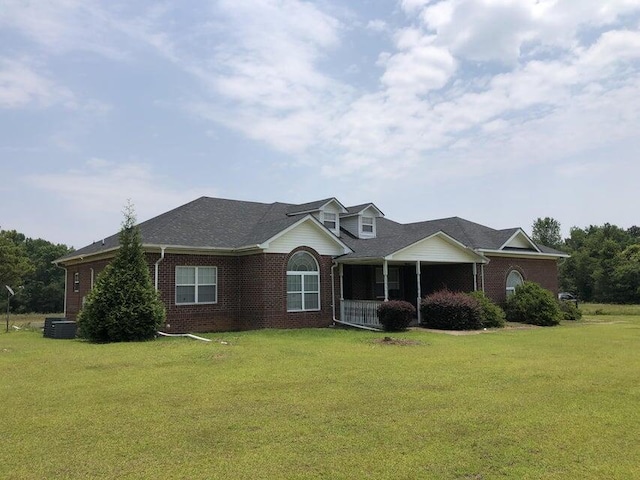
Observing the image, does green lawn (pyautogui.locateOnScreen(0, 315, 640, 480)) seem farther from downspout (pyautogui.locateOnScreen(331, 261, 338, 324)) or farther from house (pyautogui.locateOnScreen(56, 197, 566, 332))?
downspout (pyautogui.locateOnScreen(331, 261, 338, 324))

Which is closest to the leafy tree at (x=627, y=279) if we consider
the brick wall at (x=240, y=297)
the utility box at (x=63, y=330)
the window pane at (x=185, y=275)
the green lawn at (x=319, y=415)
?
the brick wall at (x=240, y=297)

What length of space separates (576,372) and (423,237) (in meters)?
11.9

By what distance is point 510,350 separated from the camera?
13758 millimetres

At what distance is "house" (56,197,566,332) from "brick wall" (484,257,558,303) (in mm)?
93

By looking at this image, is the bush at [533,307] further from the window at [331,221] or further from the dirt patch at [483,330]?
the window at [331,221]

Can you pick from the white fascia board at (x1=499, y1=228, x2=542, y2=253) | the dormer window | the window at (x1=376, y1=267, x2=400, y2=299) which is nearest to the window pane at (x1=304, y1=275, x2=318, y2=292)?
the window at (x1=376, y1=267, x2=400, y2=299)

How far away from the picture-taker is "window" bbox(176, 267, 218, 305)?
19141 mm

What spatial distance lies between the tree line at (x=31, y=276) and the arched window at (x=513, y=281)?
41.2 metres

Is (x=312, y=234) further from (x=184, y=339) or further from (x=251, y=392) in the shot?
(x=251, y=392)

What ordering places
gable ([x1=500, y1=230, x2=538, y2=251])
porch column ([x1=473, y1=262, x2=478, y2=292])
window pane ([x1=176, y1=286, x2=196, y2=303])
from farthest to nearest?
gable ([x1=500, y1=230, x2=538, y2=251]) < porch column ([x1=473, y1=262, x2=478, y2=292]) < window pane ([x1=176, y1=286, x2=196, y2=303])

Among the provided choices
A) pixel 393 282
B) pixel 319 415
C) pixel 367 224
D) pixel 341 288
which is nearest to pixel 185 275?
pixel 341 288

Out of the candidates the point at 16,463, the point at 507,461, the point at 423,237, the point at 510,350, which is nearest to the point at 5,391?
the point at 16,463

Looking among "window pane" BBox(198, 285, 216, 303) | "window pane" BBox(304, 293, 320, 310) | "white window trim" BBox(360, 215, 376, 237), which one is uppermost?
"white window trim" BBox(360, 215, 376, 237)

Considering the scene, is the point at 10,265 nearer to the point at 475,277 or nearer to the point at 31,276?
the point at 31,276
